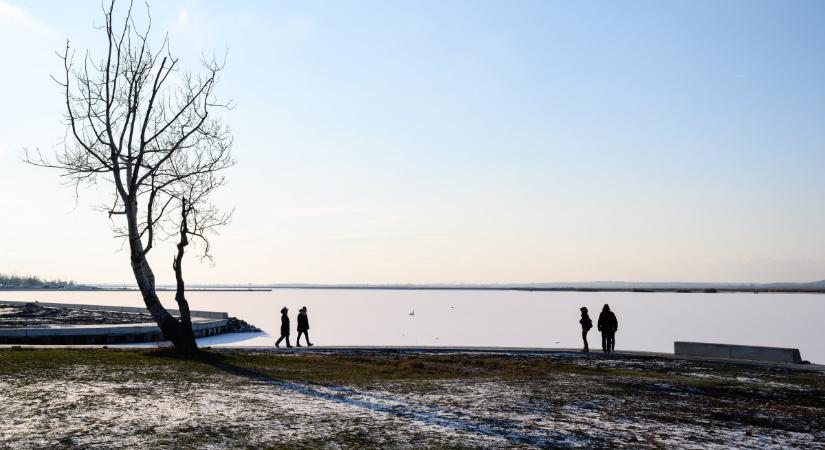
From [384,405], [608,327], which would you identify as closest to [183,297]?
[384,405]

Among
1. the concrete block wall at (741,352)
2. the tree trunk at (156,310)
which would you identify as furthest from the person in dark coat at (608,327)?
the tree trunk at (156,310)

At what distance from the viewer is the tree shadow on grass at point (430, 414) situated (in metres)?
9.94

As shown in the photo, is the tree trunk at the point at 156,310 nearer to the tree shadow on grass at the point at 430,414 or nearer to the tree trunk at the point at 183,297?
the tree trunk at the point at 183,297

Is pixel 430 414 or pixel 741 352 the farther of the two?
pixel 741 352

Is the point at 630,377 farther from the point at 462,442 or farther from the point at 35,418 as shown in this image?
the point at 35,418

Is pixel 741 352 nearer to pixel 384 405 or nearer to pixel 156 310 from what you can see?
pixel 384 405

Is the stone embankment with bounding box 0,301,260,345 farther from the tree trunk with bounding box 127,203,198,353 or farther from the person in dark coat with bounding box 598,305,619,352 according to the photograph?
the person in dark coat with bounding box 598,305,619,352

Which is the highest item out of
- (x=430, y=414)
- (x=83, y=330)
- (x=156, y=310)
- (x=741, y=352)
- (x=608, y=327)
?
(x=156, y=310)

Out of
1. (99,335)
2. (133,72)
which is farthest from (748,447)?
(99,335)

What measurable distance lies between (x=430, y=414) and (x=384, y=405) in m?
1.12

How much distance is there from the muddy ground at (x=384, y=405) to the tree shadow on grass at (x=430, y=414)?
3 cm

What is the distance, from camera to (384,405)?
1238cm

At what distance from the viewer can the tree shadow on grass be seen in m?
9.94

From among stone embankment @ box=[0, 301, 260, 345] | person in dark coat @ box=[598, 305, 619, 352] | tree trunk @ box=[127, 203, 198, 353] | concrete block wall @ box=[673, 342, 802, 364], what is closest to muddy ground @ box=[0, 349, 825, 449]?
tree trunk @ box=[127, 203, 198, 353]
